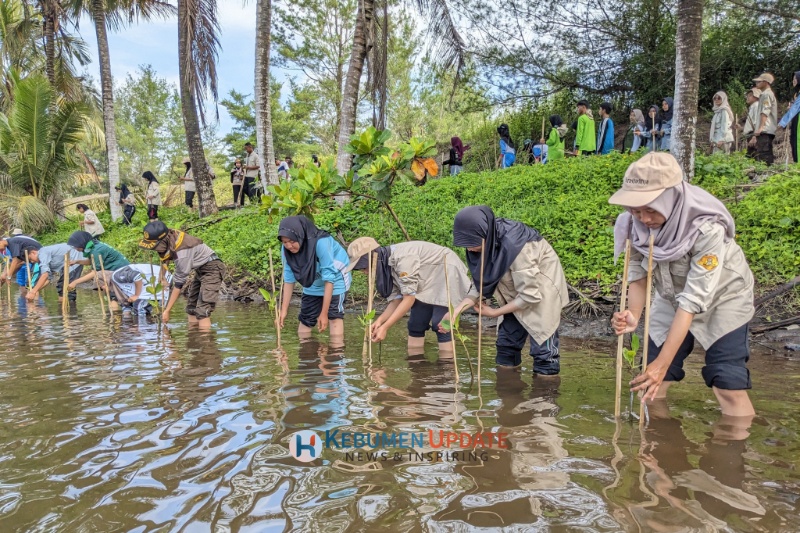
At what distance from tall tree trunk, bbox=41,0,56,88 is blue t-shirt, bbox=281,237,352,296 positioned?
54.5 feet

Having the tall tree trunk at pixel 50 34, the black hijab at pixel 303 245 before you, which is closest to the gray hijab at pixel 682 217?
the black hijab at pixel 303 245

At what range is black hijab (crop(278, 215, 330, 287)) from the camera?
563cm

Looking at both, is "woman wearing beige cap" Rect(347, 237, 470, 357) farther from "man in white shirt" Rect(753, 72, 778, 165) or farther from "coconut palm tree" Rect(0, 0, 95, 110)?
"coconut palm tree" Rect(0, 0, 95, 110)

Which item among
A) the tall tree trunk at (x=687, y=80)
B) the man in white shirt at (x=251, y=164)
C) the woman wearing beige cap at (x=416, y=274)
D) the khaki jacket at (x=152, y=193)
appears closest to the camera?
the woman wearing beige cap at (x=416, y=274)

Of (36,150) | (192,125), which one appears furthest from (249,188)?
(36,150)

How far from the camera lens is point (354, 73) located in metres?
10.8

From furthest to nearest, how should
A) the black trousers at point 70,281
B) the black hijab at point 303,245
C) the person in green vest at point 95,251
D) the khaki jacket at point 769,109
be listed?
the black trousers at point 70,281
the person in green vest at point 95,251
the khaki jacket at point 769,109
the black hijab at point 303,245

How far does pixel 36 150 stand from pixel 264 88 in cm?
979

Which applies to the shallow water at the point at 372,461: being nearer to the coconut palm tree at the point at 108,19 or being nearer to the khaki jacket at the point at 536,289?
the khaki jacket at the point at 536,289

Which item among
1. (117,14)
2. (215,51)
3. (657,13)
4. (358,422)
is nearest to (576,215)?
(358,422)

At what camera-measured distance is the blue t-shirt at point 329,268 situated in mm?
5824

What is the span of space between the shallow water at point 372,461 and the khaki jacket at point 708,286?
634 millimetres

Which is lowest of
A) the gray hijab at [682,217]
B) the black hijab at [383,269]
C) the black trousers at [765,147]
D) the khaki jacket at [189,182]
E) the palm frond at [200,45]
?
the black hijab at [383,269]

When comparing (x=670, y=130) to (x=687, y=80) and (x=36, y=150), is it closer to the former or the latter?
(x=687, y=80)
